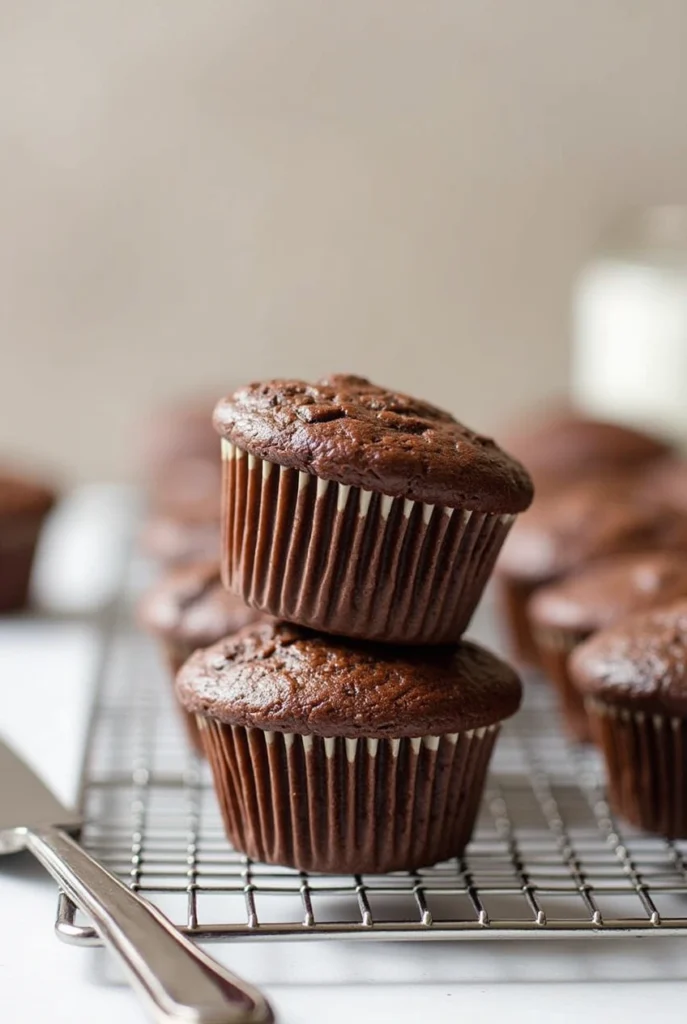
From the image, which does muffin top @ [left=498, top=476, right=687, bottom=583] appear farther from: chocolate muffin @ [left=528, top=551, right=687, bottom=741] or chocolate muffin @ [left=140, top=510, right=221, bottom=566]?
chocolate muffin @ [left=140, top=510, right=221, bottom=566]

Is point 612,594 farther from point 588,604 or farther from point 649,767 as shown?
point 649,767

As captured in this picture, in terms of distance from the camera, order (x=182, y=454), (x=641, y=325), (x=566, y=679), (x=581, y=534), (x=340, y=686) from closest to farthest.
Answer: (x=340, y=686) < (x=566, y=679) < (x=581, y=534) < (x=182, y=454) < (x=641, y=325)

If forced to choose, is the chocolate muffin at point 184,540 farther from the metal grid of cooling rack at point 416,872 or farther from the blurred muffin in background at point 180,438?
the blurred muffin in background at point 180,438

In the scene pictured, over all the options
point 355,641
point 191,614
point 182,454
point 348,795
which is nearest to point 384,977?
point 348,795

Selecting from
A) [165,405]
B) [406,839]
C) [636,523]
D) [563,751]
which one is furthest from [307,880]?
[165,405]

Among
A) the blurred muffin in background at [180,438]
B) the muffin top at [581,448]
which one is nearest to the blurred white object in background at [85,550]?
the blurred muffin in background at [180,438]
